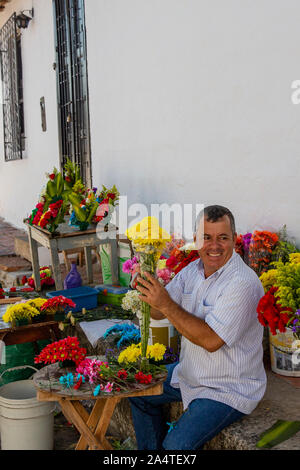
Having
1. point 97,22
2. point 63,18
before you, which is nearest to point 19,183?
point 63,18

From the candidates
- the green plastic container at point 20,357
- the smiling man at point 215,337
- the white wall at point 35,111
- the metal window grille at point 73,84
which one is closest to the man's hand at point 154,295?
the smiling man at point 215,337

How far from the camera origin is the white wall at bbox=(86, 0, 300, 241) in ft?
11.2

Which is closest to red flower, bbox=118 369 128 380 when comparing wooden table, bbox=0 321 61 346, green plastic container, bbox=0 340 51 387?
wooden table, bbox=0 321 61 346

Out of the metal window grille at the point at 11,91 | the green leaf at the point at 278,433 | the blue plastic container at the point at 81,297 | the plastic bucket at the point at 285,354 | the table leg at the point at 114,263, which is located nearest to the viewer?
the green leaf at the point at 278,433

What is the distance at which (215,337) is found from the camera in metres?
2.20

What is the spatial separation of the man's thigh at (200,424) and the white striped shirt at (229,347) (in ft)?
0.13

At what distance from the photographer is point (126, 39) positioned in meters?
5.45

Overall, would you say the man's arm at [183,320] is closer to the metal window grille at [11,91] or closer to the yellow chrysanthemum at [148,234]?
the yellow chrysanthemum at [148,234]

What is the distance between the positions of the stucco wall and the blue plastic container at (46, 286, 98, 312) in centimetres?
121

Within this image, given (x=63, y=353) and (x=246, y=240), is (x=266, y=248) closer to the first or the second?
(x=246, y=240)

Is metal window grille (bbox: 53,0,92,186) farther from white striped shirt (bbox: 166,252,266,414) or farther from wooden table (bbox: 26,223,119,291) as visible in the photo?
white striped shirt (bbox: 166,252,266,414)

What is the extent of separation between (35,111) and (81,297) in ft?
18.8

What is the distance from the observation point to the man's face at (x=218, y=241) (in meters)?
2.35

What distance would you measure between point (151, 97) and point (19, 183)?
20.6 ft
